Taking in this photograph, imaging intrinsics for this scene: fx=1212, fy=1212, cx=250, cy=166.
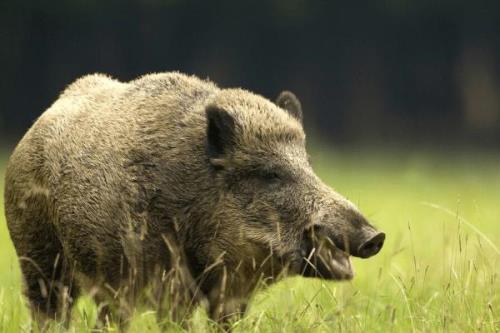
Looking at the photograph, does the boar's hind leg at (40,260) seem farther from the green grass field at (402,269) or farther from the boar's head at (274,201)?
the boar's head at (274,201)

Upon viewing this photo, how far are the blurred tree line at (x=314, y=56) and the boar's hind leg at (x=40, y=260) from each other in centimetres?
2758

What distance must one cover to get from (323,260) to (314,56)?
106 ft

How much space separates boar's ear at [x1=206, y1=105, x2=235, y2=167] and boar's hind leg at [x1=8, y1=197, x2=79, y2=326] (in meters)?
0.98

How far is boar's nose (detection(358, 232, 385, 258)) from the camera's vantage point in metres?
5.00

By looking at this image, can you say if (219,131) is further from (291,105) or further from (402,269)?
(402,269)

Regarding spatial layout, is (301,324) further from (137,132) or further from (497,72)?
(497,72)

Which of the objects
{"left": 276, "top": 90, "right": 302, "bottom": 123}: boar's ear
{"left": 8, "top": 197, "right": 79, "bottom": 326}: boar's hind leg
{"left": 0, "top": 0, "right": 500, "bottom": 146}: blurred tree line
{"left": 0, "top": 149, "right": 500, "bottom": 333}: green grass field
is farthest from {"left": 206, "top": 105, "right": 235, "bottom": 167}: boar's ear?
{"left": 0, "top": 0, "right": 500, "bottom": 146}: blurred tree line

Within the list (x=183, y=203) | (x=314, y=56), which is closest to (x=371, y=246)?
(x=183, y=203)

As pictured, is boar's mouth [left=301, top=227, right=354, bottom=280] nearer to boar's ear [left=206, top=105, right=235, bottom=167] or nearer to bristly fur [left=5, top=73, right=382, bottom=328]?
bristly fur [left=5, top=73, right=382, bottom=328]

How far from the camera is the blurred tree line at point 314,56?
34844 millimetres

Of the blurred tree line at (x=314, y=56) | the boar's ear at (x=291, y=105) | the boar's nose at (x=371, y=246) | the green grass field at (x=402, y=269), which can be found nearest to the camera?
the boar's nose at (x=371, y=246)

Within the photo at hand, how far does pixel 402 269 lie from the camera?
9.73 metres

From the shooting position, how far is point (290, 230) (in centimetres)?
546

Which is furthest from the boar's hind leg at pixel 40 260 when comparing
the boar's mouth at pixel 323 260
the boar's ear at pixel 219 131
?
the boar's mouth at pixel 323 260
